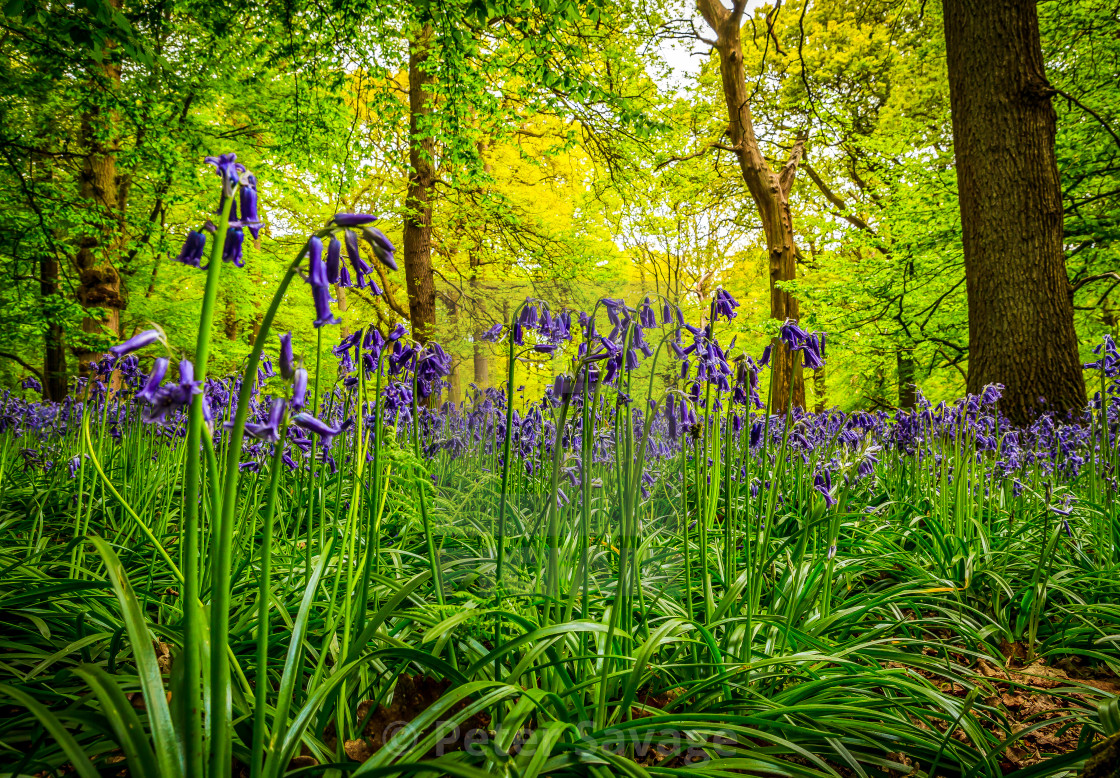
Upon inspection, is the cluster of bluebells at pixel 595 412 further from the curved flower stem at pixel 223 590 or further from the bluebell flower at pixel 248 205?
the bluebell flower at pixel 248 205

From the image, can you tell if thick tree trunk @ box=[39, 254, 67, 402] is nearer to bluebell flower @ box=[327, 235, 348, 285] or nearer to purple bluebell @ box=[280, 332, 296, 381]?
purple bluebell @ box=[280, 332, 296, 381]

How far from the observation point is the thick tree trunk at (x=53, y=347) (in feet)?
29.6

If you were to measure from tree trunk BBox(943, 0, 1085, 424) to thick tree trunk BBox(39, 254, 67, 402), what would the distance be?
11.8 m

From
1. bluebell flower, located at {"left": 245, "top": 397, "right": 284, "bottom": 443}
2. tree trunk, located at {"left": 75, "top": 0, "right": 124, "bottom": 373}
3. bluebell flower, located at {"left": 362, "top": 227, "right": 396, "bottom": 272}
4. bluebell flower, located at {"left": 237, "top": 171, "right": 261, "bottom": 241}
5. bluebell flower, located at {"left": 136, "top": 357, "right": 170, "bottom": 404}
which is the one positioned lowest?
bluebell flower, located at {"left": 245, "top": 397, "right": 284, "bottom": 443}

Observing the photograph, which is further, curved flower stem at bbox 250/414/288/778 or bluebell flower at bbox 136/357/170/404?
curved flower stem at bbox 250/414/288/778

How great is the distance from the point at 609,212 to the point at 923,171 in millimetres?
6127

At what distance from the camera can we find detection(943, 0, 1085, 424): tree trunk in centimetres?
579

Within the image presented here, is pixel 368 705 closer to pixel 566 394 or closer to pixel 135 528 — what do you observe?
pixel 566 394

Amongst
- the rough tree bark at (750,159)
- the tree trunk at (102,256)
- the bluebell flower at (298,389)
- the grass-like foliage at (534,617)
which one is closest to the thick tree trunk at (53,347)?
the tree trunk at (102,256)

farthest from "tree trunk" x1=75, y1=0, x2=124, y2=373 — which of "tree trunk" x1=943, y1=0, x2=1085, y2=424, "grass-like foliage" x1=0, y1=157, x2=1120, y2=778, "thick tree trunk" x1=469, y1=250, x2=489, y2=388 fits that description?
"tree trunk" x1=943, y1=0, x2=1085, y2=424

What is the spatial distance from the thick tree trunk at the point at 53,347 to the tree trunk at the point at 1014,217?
1181 centimetres

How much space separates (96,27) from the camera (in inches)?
156

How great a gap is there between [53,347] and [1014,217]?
13.1 meters

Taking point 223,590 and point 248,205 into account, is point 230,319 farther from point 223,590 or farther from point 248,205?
point 223,590
